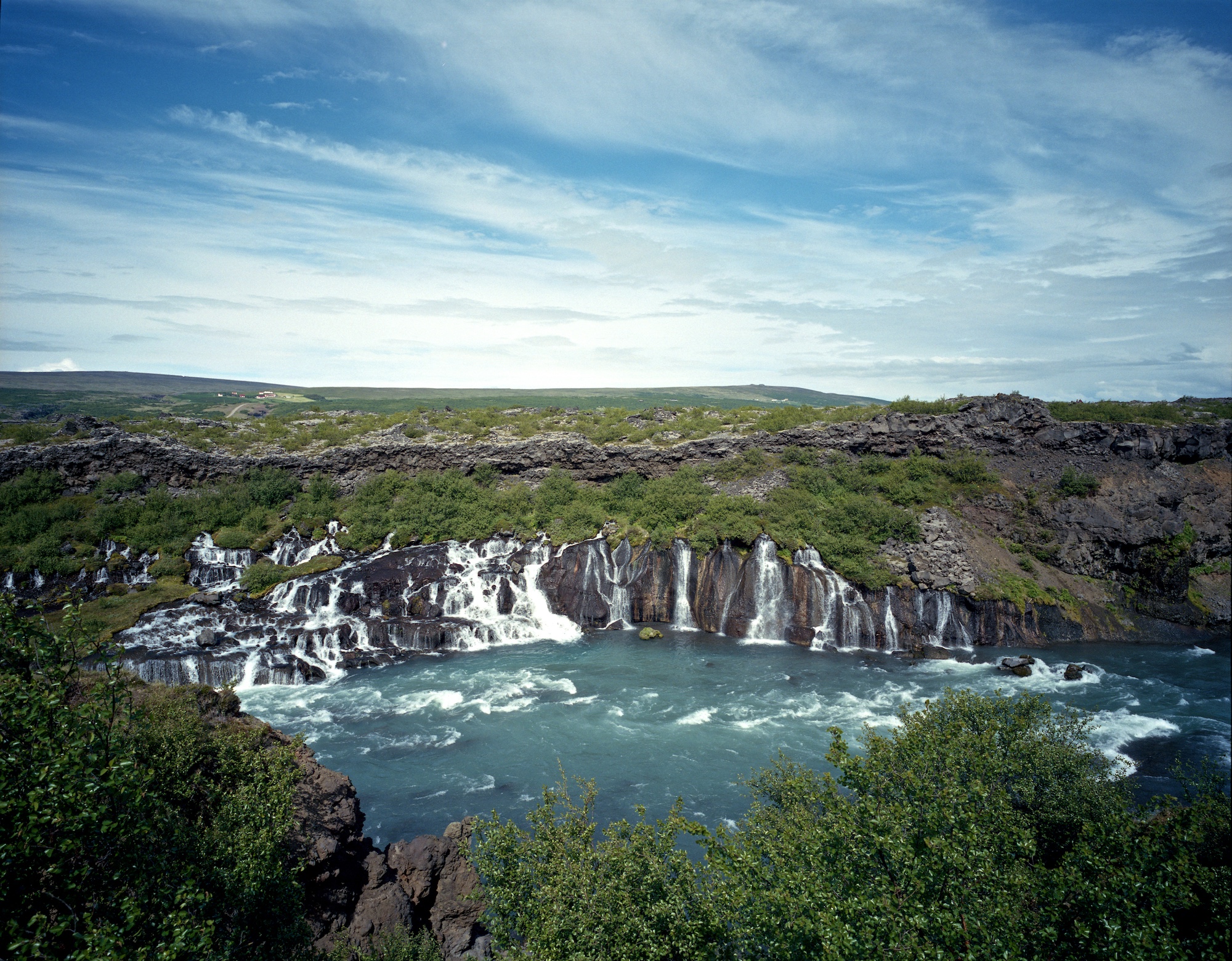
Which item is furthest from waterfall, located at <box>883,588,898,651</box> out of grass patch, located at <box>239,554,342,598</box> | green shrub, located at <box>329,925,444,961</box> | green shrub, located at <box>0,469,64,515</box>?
green shrub, located at <box>0,469,64,515</box>

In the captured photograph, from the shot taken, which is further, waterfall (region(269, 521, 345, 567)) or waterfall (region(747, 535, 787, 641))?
waterfall (region(269, 521, 345, 567))

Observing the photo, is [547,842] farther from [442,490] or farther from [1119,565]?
[1119,565]

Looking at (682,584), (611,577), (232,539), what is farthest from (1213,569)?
(232,539)

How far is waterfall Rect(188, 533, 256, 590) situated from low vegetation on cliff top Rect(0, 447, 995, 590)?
731mm

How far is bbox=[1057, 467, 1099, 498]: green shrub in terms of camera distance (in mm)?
46750

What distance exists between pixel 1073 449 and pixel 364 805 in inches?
2235

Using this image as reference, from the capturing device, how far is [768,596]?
42781 mm

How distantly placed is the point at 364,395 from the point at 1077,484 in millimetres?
Answer: 148796

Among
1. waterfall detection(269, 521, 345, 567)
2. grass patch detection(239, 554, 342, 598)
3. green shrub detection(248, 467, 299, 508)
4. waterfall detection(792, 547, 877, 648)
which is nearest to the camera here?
waterfall detection(792, 547, 877, 648)

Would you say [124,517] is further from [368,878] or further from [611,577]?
[368,878]

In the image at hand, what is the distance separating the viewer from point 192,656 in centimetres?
3356

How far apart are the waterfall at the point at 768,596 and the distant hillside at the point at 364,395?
60805 mm

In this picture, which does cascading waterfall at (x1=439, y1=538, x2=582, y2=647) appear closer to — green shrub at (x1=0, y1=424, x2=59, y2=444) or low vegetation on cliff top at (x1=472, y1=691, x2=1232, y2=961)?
low vegetation on cliff top at (x1=472, y1=691, x2=1232, y2=961)

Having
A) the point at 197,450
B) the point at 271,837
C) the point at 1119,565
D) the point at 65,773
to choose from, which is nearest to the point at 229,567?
the point at 197,450
